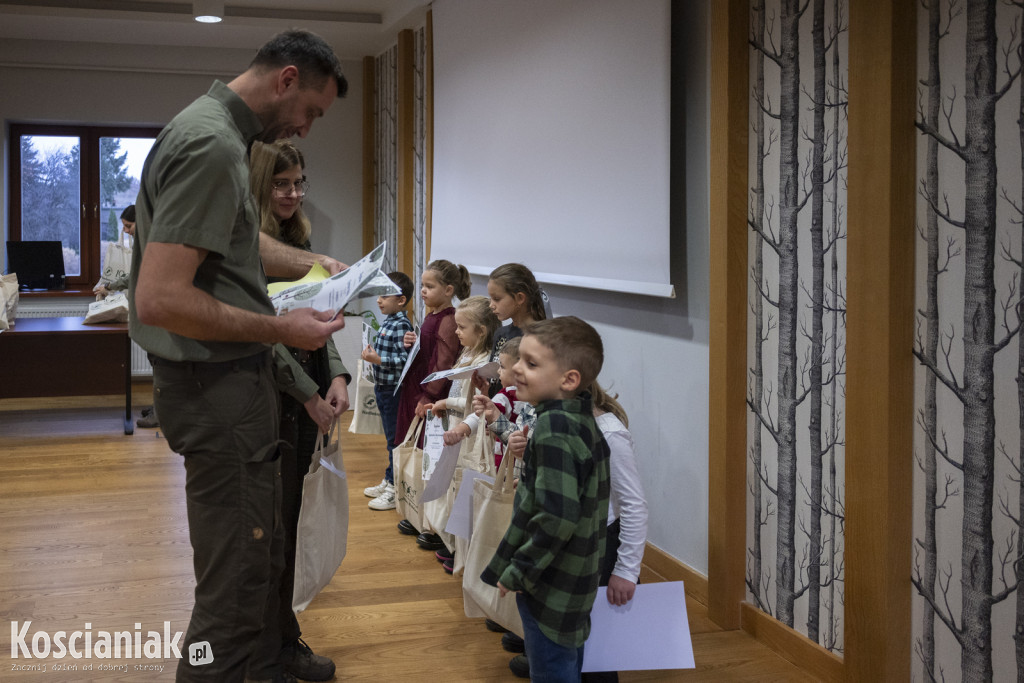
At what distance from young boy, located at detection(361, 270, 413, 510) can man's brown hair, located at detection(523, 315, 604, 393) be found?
1.95 m

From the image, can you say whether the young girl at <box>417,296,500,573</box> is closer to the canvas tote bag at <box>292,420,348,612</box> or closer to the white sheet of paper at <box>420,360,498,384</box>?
the white sheet of paper at <box>420,360,498,384</box>

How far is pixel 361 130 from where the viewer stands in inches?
325

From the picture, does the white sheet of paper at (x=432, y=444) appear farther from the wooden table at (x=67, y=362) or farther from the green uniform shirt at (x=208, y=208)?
the wooden table at (x=67, y=362)

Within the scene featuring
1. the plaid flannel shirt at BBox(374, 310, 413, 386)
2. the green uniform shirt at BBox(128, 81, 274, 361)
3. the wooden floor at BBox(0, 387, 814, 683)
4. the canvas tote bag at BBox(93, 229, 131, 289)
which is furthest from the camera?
the canvas tote bag at BBox(93, 229, 131, 289)

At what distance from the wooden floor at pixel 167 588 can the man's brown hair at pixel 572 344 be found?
3.30ft

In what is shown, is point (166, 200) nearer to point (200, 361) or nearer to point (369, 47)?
point (200, 361)

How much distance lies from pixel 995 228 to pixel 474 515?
56.3 inches

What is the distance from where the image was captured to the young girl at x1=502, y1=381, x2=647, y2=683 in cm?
215

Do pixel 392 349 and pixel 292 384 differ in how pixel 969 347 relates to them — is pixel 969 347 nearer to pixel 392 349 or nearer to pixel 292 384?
pixel 292 384

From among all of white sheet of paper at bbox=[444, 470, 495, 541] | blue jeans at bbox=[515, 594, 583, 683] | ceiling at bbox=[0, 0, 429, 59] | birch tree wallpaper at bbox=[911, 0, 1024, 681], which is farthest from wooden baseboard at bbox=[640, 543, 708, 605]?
ceiling at bbox=[0, 0, 429, 59]

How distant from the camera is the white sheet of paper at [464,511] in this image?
2684mm

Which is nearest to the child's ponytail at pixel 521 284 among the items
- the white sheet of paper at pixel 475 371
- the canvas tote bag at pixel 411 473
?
the white sheet of paper at pixel 475 371

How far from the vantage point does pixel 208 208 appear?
5.15ft

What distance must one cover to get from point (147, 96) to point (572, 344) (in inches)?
268
